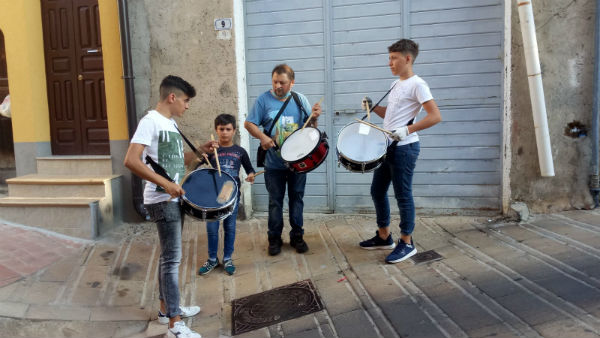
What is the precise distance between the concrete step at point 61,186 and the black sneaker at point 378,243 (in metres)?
3.30

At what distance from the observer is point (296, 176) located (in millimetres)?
4266

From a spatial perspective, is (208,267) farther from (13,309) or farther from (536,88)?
(536,88)

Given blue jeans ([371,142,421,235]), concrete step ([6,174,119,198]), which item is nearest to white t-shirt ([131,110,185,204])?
blue jeans ([371,142,421,235])

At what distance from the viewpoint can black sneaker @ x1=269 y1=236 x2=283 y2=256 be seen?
438 centimetres

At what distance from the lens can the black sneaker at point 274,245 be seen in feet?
14.4

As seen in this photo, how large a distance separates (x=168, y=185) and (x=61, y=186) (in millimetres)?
3565

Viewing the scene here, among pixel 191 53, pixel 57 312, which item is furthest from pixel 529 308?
pixel 191 53

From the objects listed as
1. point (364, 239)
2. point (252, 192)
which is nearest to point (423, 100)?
point (364, 239)

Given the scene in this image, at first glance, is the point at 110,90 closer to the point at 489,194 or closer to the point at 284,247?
the point at 284,247

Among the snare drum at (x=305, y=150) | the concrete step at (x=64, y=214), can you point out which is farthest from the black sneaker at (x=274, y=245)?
the concrete step at (x=64, y=214)

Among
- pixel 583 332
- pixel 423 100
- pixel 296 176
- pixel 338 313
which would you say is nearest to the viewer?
pixel 583 332

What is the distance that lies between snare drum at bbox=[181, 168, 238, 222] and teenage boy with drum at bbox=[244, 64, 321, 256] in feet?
2.74

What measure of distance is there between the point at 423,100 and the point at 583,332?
6.27ft

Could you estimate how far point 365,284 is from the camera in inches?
141
